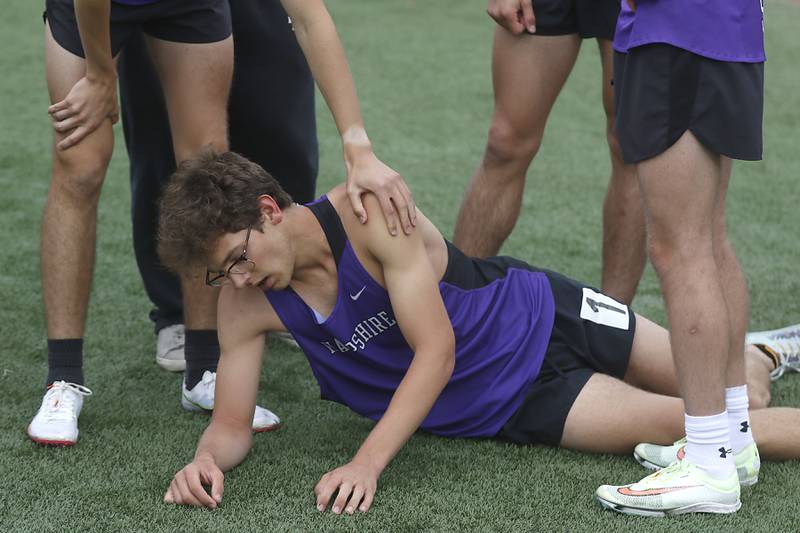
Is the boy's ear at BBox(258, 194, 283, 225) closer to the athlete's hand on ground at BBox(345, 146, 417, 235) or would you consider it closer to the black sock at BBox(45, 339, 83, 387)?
the athlete's hand on ground at BBox(345, 146, 417, 235)

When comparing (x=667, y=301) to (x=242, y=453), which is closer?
(x=667, y=301)

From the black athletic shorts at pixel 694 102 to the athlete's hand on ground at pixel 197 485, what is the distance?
1172 mm

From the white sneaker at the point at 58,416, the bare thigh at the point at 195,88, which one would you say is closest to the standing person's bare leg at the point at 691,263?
the bare thigh at the point at 195,88

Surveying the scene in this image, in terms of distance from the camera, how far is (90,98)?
3041mm

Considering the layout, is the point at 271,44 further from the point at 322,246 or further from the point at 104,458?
the point at 104,458

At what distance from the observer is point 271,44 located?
12.8 feet

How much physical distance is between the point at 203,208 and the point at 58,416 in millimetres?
777

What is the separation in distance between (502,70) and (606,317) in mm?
904

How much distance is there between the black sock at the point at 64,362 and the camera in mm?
3117

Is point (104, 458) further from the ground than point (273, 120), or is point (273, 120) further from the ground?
point (273, 120)

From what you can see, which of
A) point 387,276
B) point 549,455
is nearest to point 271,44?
point 387,276

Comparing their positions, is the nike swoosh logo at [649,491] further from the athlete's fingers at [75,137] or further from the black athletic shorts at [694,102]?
the athlete's fingers at [75,137]

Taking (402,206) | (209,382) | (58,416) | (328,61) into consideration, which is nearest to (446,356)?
(402,206)

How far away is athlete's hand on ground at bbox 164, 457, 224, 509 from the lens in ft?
8.40
